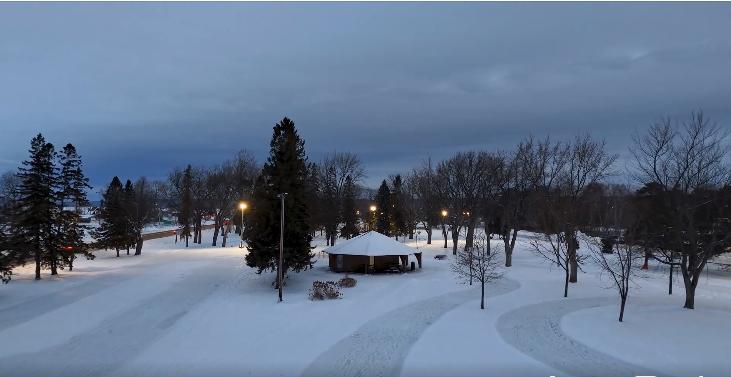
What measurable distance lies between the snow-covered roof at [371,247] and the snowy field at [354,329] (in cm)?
335

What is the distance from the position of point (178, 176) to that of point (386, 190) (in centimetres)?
3490

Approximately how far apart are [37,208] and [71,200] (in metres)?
5.68

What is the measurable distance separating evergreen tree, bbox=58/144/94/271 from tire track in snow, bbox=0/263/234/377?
11536 mm

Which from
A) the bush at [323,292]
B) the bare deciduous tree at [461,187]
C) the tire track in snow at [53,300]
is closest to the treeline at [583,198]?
the bare deciduous tree at [461,187]

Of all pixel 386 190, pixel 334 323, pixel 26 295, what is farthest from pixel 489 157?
pixel 26 295

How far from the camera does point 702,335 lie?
48.3ft

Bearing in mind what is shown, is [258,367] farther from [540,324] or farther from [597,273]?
[597,273]

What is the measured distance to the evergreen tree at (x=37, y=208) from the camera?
82.3 ft

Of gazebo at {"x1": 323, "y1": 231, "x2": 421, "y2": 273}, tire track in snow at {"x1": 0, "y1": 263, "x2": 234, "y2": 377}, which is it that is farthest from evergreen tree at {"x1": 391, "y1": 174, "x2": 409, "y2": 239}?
tire track in snow at {"x1": 0, "y1": 263, "x2": 234, "y2": 377}

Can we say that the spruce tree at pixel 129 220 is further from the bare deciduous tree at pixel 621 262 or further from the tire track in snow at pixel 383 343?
the bare deciduous tree at pixel 621 262

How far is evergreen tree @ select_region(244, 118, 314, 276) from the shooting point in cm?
2348

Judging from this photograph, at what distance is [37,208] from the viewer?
25359 millimetres

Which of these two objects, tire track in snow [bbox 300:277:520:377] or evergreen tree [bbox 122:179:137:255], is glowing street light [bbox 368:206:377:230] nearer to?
evergreen tree [bbox 122:179:137:255]

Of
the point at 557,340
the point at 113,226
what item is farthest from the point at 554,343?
the point at 113,226
